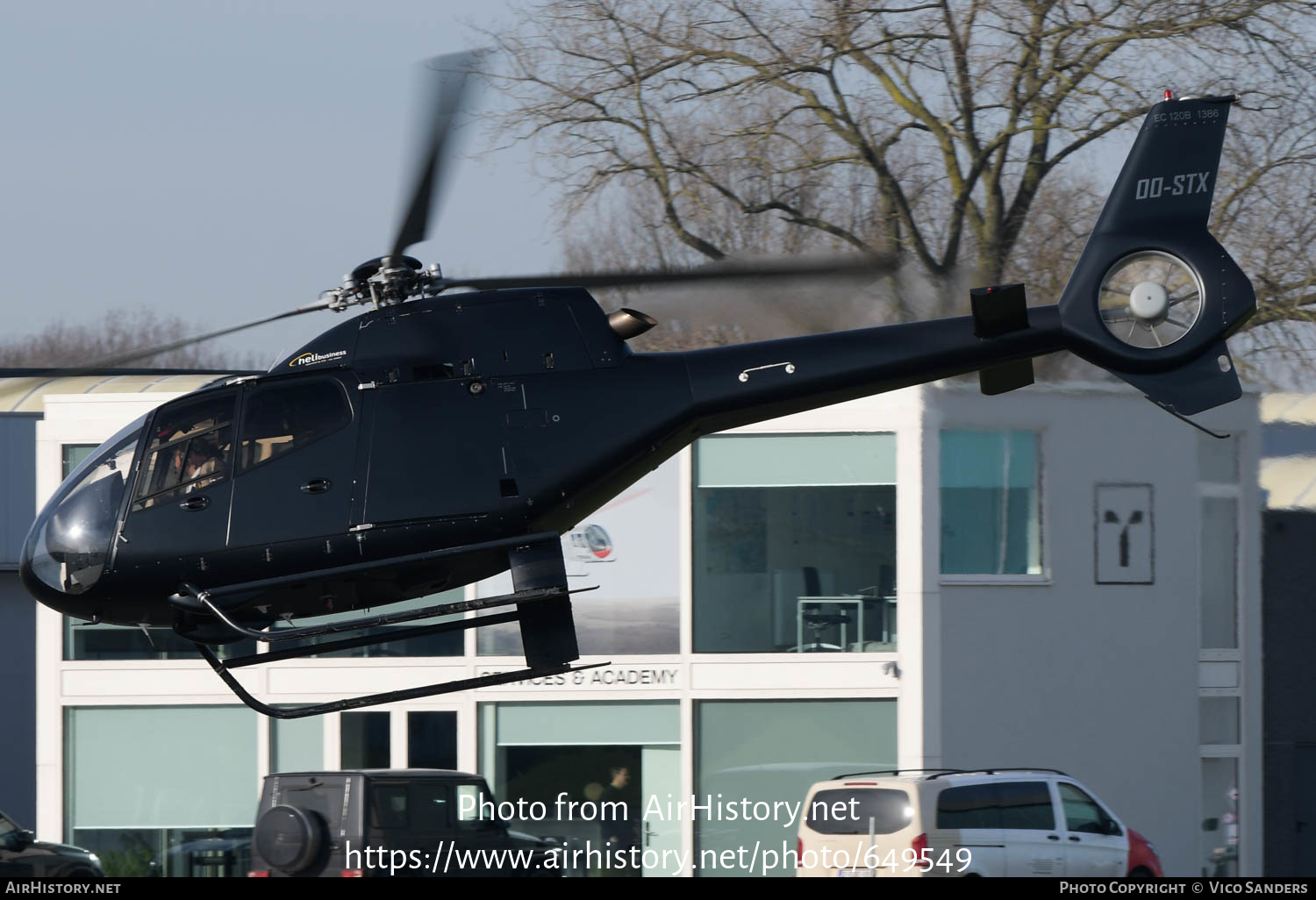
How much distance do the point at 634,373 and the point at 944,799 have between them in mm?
6888

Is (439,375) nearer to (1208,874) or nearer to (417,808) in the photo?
(417,808)

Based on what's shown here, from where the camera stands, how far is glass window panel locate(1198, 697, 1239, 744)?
22.3m

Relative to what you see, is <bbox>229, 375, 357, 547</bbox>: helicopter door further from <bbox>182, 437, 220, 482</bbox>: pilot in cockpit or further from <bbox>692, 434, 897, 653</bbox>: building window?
<bbox>692, 434, 897, 653</bbox>: building window

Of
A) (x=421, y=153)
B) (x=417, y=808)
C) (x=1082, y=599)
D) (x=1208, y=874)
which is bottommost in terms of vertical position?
A: (x=1208, y=874)

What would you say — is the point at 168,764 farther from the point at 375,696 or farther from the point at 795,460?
the point at 375,696

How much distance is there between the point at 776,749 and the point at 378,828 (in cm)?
630

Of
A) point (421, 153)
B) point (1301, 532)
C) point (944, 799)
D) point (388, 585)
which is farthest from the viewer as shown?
point (1301, 532)

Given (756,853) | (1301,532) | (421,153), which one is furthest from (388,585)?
(1301,532)

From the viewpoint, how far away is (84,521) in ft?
39.0

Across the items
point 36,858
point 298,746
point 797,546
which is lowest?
point 36,858

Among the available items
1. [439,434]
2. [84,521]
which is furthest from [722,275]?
[84,521]

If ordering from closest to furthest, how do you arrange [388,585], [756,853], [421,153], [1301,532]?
1. [421,153]
2. [388,585]
3. [756,853]
4. [1301,532]

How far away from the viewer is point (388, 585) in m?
11.9

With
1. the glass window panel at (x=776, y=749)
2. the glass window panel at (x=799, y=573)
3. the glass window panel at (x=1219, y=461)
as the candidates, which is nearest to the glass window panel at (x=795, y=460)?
the glass window panel at (x=799, y=573)
